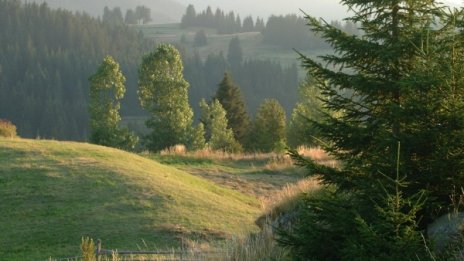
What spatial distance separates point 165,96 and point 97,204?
91.9 feet

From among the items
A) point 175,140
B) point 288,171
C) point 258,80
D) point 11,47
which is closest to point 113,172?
point 288,171

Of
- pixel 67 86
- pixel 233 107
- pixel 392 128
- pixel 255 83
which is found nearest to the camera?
pixel 392 128

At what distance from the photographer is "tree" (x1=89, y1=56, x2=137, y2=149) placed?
146 ft

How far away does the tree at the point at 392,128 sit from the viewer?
6340 millimetres

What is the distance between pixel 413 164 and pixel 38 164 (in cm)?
1900

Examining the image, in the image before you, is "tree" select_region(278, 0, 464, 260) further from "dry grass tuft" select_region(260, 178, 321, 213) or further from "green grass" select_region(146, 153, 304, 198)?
"green grass" select_region(146, 153, 304, 198)

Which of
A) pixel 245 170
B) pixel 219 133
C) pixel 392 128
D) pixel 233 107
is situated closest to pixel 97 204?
pixel 245 170

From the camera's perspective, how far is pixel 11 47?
193 meters

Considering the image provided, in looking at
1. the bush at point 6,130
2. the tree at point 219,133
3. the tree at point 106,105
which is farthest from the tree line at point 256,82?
the bush at point 6,130

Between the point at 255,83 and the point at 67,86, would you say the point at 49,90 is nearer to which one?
the point at 67,86

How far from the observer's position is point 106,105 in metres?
45.6

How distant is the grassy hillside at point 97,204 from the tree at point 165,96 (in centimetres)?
2092

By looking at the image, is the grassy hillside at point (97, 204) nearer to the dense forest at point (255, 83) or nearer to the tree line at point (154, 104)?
the tree line at point (154, 104)

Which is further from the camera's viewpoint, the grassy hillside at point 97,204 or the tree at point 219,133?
the tree at point 219,133
